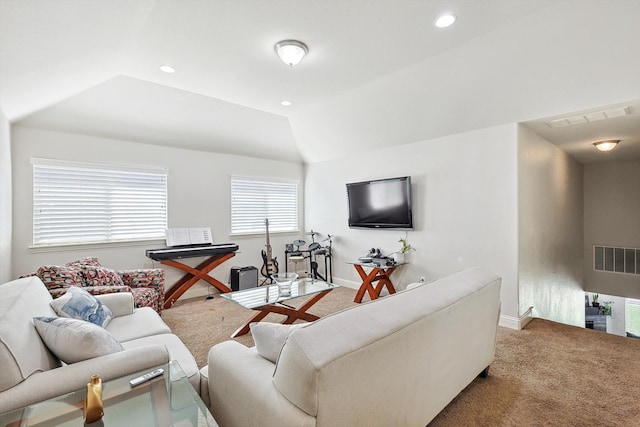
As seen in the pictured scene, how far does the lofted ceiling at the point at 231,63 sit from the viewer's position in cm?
211

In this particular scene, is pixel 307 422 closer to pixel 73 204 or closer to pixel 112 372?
pixel 112 372

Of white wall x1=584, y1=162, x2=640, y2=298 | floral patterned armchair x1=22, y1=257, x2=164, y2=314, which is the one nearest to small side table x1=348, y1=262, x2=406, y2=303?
floral patterned armchair x1=22, y1=257, x2=164, y2=314

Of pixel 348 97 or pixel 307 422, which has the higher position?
pixel 348 97

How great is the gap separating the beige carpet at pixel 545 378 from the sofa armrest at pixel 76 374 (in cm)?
125

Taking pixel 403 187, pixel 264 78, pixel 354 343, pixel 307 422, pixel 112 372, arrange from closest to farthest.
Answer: pixel 307 422
pixel 354 343
pixel 112 372
pixel 264 78
pixel 403 187

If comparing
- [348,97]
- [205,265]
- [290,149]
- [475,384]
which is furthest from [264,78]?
[475,384]

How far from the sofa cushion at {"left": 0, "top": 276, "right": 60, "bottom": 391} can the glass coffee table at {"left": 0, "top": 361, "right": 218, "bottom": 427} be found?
0.14 m

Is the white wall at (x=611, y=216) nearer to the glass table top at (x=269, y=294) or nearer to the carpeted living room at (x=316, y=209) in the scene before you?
the carpeted living room at (x=316, y=209)

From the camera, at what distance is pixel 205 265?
4625 mm

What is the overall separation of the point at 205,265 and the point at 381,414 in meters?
3.94

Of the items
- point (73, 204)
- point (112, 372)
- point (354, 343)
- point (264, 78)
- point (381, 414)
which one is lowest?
point (381, 414)

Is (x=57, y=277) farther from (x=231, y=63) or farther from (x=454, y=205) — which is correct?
(x=454, y=205)

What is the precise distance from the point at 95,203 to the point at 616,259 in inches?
356

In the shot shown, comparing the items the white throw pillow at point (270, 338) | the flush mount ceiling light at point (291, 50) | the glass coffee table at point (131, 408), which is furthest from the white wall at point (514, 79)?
the glass coffee table at point (131, 408)
